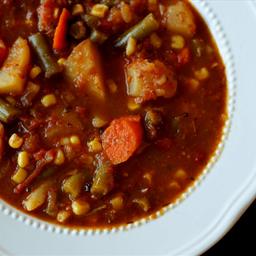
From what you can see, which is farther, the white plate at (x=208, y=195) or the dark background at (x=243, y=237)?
the dark background at (x=243, y=237)

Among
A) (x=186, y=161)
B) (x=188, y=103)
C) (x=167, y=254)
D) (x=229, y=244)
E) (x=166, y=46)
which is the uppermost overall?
(x=166, y=46)

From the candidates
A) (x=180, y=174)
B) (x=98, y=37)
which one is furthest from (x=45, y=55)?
(x=180, y=174)

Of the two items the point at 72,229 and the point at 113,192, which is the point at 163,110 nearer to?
the point at 113,192

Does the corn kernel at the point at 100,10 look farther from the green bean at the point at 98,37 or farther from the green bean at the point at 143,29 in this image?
the green bean at the point at 143,29

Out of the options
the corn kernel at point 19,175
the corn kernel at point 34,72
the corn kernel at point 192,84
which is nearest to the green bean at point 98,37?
the corn kernel at point 34,72

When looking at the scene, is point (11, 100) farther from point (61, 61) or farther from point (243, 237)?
point (243, 237)

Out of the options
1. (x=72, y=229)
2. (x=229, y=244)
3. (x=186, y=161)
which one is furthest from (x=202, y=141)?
(x=72, y=229)
